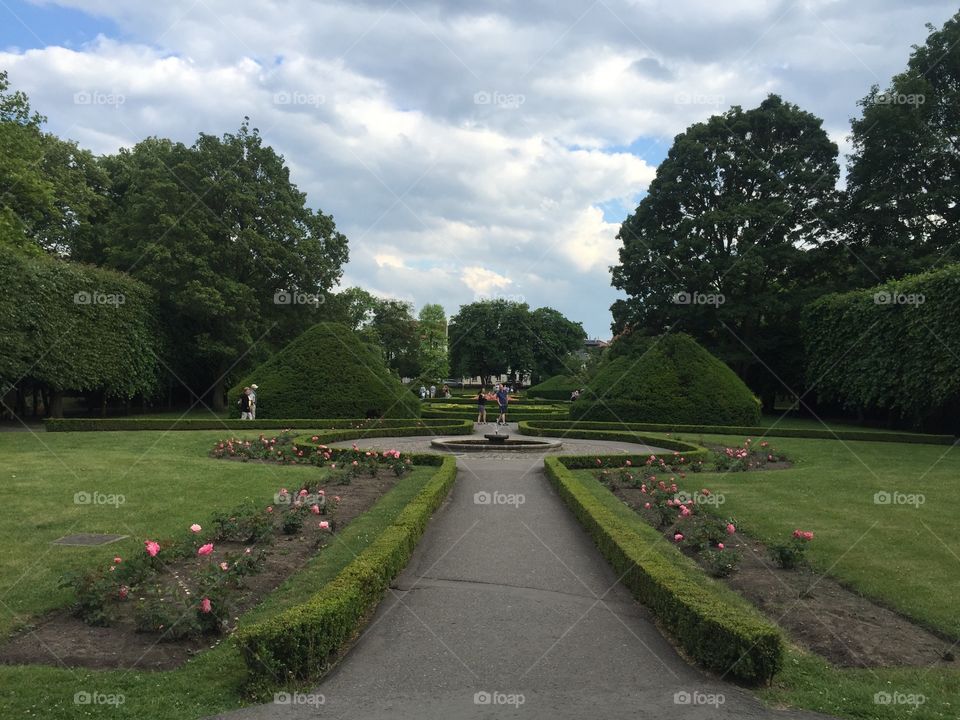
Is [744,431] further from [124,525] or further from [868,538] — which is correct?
[124,525]

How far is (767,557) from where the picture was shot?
29.2ft

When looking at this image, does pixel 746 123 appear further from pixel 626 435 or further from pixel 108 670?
pixel 108 670

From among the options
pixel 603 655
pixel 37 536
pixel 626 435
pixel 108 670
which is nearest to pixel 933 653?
pixel 603 655

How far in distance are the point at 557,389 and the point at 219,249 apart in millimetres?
34612

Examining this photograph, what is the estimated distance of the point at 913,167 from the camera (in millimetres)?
36375

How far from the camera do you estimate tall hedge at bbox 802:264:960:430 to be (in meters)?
26.3

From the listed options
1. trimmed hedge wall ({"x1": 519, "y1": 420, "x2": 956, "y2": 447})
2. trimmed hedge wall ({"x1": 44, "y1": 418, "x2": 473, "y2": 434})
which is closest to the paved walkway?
trimmed hedge wall ({"x1": 44, "y1": 418, "x2": 473, "y2": 434})

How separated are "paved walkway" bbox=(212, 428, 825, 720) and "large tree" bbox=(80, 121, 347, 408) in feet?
101

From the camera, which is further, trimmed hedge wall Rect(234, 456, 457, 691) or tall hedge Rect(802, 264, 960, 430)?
tall hedge Rect(802, 264, 960, 430)

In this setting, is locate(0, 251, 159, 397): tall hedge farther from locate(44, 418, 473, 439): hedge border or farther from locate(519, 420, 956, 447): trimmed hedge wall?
locate(519, 420, 956, 447): trimmed hedge wall

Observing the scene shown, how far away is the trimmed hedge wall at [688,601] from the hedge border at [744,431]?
1624cm

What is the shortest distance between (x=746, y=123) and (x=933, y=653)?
39.9 meters

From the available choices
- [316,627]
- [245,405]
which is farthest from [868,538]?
[245,405]

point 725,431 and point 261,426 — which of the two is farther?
point 725,431
